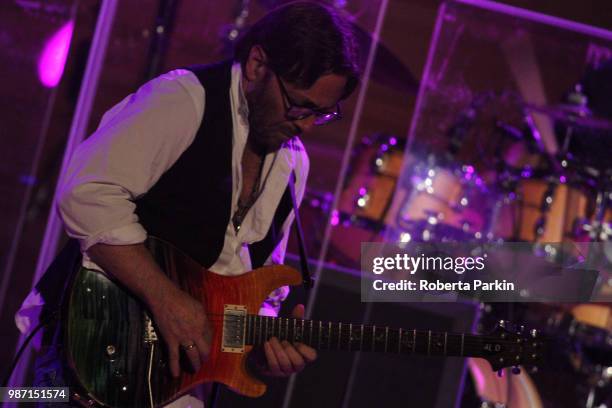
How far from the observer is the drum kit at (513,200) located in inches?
191

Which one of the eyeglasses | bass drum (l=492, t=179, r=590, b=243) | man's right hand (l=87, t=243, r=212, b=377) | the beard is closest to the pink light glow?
the beard

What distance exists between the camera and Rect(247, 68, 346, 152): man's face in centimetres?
240

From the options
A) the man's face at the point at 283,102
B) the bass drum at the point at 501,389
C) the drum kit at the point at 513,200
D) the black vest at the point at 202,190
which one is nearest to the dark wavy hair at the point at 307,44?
the man's face at the point at 283,102

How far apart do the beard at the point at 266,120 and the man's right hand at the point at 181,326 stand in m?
0.61

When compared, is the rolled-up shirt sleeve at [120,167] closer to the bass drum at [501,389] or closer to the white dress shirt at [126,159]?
the white dress shirt at [126,159]

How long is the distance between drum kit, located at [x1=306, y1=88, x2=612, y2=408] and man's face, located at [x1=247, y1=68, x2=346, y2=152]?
208 cm

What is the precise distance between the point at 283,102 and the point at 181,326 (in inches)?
31.1

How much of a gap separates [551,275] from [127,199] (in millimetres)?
1903

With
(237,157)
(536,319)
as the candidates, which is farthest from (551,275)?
(536,319)

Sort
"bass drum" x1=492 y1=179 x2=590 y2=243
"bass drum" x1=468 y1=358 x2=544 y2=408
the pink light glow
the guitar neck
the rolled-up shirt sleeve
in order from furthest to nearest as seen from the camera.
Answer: "bass drum" x1=492 y1=179 x2=590 y2=243 → "bass drum" x1=468 y1=358 x2=544 y2=408 → the pink light glow → the guitar neck → the rolled-up shirt sleeve

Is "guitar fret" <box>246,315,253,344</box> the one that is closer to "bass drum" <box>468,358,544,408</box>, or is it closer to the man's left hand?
the man's left hand

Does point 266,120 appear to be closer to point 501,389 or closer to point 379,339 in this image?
point 379,339

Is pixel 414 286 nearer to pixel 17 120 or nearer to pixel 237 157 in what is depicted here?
pixel 237 157

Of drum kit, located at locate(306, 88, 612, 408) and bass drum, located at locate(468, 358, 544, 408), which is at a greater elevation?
drum kit, located at locate(306, 88, 612, 408)
